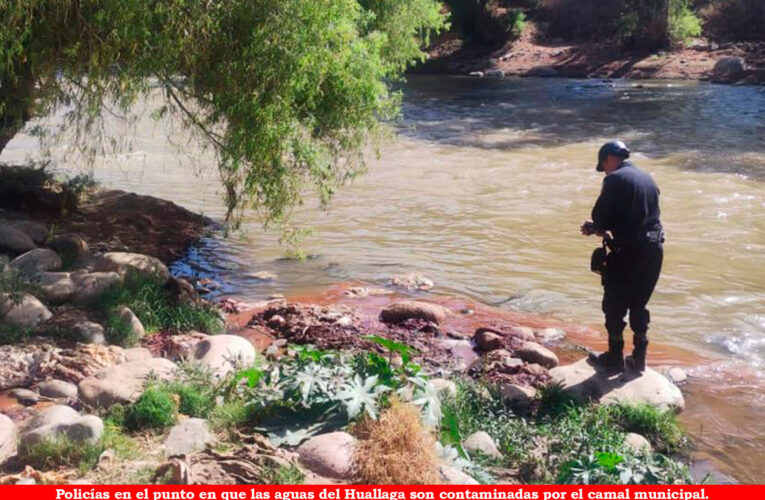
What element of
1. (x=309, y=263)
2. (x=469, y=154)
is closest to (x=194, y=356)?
(x=309, y=263)

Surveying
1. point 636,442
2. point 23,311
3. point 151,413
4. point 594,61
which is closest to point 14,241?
point 23,311

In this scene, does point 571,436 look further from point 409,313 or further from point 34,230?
point 34,230

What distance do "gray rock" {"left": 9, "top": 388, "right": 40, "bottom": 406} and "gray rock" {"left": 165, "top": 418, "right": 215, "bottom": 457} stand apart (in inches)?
57.1

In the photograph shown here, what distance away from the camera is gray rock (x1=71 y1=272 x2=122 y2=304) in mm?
8289

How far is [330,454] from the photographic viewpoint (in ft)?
16.8

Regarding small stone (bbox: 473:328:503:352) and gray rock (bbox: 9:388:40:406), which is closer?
gray rock (bbox: 9:388:40:406)

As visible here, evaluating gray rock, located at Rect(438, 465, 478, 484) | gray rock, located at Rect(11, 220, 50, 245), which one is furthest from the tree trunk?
gray rock, located at Rect(438, 465, 478, 484)

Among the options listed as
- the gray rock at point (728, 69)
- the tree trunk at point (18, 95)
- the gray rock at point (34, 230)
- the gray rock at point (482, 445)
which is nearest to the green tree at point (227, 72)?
the tree trunk at point (18, 95)

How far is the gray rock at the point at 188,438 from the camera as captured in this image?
17.4ft

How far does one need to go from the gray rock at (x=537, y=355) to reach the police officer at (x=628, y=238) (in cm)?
85

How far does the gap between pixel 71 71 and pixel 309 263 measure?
4489 millimetres

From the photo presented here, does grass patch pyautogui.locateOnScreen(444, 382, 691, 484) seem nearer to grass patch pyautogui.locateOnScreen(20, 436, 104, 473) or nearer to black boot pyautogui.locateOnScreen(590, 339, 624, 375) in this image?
black boot pyautogui.locateOnScreen(590, 339, 624, 375)

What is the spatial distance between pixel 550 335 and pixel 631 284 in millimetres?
2082

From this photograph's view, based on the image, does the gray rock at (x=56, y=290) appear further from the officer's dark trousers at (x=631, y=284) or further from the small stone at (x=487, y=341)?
the officer's dark trousers at (x=631, y=284)
